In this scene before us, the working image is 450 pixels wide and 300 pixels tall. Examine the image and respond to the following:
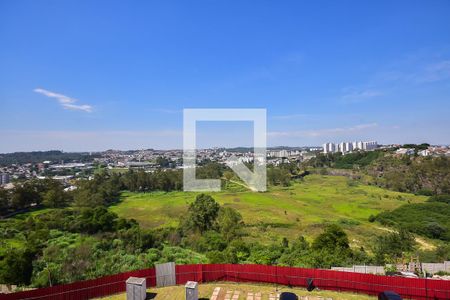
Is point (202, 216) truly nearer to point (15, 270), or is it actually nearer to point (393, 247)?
point (15, 270)

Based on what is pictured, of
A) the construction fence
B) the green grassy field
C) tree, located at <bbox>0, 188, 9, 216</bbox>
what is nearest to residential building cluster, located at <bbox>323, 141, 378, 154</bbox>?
the green grassy field

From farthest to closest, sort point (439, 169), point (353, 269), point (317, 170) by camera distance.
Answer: point (317, 170) → point (439, 169) → point (353, 269)

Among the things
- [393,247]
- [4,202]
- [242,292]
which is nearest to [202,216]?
[393,247]

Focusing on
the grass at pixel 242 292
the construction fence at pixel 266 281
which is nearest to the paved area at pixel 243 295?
the grass at pixel 242 292

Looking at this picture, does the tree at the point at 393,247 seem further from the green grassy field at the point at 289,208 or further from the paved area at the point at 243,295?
the paved area at the point at 243,295

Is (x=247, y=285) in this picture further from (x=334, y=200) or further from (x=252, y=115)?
(x=334, y=200)

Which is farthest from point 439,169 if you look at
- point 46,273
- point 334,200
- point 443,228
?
point 46,273
